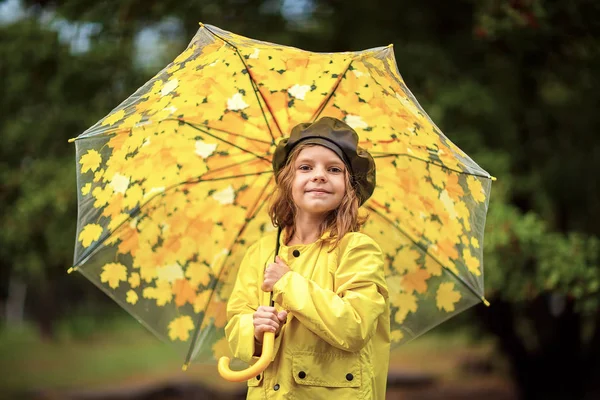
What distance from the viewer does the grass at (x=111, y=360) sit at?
12.7 metres

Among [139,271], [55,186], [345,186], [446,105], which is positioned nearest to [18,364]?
[55,186]

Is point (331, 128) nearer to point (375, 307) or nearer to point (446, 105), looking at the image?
point (375, 307)

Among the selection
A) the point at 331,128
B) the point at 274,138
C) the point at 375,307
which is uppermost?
the point at 274,138

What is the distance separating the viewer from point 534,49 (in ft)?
18.3

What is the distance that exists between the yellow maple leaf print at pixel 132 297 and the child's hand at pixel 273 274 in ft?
3.14

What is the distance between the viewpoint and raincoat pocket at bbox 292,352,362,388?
2.40 meters

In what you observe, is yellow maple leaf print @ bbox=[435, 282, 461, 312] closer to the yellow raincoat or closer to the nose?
the yellow raincoat

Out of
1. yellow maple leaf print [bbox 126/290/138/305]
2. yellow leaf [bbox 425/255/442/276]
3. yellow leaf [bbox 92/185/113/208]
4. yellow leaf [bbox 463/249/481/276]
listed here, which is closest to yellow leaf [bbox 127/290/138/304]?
yellow maple leaf print [bbox 126/290/138/305]

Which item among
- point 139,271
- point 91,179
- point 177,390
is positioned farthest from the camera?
point 177,390

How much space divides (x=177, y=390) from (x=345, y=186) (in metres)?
8.94

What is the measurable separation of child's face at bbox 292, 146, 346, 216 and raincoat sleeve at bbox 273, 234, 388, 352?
0.55ft

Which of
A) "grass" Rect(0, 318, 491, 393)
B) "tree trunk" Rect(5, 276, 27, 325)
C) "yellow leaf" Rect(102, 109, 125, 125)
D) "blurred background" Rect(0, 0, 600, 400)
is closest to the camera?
"yellow leaf" Rect(102, 109, 125, 125)

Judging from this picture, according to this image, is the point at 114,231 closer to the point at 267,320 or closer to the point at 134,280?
the point at 134,280

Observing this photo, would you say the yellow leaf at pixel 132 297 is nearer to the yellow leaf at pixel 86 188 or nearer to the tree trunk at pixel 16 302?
the yellow leaf at pixel 86 188
